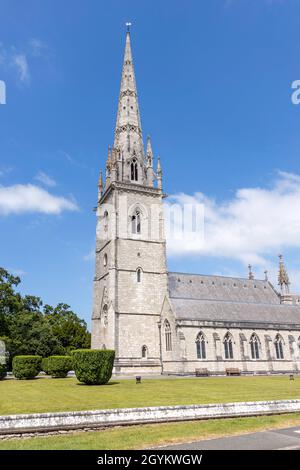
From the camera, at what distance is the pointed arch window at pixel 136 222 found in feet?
149

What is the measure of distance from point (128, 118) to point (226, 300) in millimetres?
27737

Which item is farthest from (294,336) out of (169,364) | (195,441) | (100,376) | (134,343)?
(195,441)

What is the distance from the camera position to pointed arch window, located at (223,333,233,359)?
40688mm

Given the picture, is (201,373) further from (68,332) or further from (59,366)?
(68,332)

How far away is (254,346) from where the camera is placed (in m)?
42.7

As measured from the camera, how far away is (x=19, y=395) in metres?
20.5

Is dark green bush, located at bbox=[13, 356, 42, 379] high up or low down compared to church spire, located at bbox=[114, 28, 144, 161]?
down

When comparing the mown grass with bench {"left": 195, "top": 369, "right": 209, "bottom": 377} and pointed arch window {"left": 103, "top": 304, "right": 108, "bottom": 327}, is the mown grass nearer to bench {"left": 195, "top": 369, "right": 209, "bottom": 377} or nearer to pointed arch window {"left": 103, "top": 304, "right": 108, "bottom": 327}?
bench {"left": 195, "top": 369, "right": 209, "bottom": 377}

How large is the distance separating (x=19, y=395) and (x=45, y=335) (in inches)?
1148

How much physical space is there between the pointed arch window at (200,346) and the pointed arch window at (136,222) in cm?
1434

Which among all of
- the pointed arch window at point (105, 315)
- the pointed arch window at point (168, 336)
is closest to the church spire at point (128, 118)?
the pointed arch window at point (105, 315)

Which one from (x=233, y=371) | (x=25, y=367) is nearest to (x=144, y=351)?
(x=233, y=371)

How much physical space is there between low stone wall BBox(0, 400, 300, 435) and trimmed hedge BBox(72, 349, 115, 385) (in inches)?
524

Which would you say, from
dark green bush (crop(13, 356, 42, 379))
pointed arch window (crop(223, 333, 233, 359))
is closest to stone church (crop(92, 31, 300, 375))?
pointed arch window (crop(223, 333, 233, 359))
